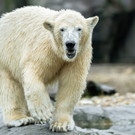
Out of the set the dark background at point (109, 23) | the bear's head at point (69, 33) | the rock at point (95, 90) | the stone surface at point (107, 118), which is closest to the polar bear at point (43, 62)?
the bear's head at point (69, 33)

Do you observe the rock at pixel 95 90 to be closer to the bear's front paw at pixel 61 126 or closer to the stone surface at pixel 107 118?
the stone surface at pixel 107 118

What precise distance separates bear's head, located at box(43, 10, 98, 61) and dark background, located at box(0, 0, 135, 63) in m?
10.8

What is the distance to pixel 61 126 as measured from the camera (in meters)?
4.85

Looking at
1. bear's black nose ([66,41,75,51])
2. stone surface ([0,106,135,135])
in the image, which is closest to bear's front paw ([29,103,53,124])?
bear's black nose ([66,41,75,51])

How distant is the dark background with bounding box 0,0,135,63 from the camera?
15.8 m

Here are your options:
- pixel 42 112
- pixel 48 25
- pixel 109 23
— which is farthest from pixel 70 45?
pixel 109 23

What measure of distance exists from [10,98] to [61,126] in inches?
34.9

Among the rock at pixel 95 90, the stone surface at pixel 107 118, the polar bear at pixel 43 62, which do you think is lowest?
the rock at pixel 95 90

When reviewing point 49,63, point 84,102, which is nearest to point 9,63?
point 49,63

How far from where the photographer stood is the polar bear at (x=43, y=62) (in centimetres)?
464

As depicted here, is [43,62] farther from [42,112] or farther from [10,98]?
[10,98]

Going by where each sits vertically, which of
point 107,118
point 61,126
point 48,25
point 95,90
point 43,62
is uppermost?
point 48,25

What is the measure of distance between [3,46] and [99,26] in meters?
11.4

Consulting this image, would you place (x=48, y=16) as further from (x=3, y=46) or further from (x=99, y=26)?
(x=99, y=26)
